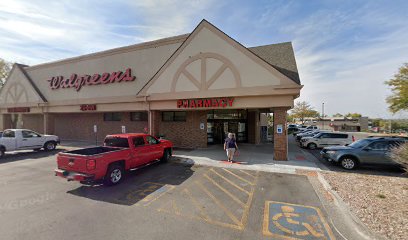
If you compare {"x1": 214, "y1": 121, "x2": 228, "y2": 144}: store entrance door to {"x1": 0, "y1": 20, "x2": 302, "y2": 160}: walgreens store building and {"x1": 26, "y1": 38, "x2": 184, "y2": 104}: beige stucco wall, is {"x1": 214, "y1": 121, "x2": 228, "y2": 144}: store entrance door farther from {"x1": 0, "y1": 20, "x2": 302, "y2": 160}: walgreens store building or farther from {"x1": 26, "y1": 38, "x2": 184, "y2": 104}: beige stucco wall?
{"x1": 26, "y1": 38, "x2": 184, "y2": 104}: beige stucco wall

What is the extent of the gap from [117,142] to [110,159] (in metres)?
1.60

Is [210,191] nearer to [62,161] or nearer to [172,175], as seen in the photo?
[172,175]

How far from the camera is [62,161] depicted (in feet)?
21.9

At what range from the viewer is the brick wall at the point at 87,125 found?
18.0m

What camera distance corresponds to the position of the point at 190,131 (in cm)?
1538

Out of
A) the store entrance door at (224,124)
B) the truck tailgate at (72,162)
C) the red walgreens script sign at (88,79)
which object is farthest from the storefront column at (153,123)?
the truck tailgate at (72,162)

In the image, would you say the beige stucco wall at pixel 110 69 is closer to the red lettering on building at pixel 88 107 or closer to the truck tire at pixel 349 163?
the red lettering on building at pixel 88 107

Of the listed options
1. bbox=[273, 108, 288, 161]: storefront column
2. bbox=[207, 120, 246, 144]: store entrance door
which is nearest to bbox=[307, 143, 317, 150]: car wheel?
bbox=[207, 120, 246, 144]: store entrance door

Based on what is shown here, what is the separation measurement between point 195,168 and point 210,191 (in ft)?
10.1

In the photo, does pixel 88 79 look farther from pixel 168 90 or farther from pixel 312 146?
pixel 312 146

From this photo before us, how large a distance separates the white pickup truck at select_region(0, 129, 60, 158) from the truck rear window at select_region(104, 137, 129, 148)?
9815 millimetres

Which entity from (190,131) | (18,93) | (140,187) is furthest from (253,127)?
(18,93)

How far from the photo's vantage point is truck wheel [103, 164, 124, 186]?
22.3 ft

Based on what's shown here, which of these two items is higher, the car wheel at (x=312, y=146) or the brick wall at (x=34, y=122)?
the brick wall at (x=34, y=122)
